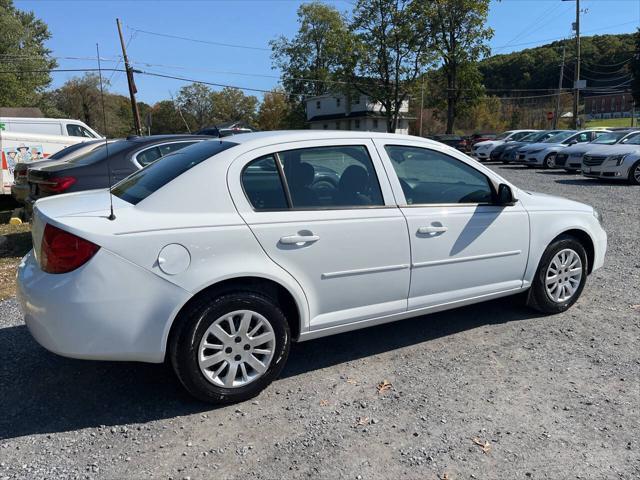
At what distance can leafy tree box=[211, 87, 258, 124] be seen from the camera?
7869cm

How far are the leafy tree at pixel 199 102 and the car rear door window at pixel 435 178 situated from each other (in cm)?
7421

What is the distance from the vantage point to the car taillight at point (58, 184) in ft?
21.4

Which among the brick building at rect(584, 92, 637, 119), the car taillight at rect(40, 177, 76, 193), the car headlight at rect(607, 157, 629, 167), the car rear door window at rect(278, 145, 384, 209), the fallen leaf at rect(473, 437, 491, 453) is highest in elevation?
the brick building at rect(584, 92, 637, 119)

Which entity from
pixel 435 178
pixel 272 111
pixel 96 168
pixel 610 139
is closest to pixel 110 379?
pixel 435 178

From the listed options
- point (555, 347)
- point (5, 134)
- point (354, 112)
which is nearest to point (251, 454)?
point (555, 347)

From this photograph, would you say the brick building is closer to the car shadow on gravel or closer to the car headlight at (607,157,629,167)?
the car headlight at (607,157,629,167)

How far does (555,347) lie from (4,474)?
3.73 metres

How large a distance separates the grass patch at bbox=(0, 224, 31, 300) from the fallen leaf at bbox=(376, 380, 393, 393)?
400 cm

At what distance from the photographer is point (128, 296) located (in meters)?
2.89

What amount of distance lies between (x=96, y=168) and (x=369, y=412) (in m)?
5.24

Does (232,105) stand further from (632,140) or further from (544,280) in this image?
(544,280)

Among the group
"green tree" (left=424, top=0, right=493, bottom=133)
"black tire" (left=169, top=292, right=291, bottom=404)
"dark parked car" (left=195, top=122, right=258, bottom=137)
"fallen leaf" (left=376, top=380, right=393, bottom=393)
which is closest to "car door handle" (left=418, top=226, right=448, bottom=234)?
"fallen leaf" (left=376, top=380, right=393, bottom=393)

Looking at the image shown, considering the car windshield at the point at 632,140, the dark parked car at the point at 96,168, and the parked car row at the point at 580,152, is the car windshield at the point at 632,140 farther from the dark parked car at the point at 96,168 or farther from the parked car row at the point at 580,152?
the dark parked car at the point at 96,168

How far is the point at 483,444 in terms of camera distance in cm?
284
